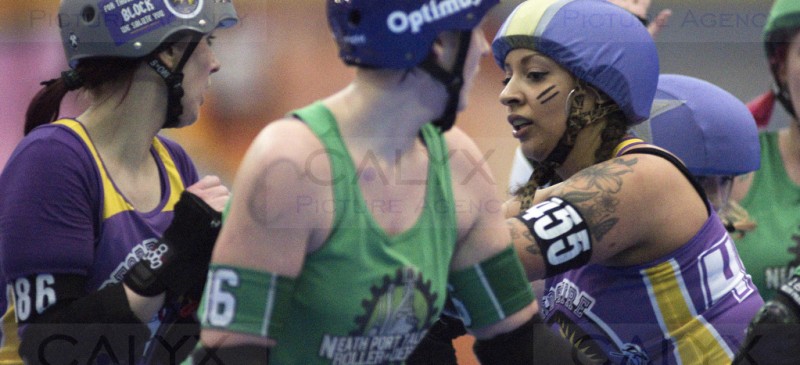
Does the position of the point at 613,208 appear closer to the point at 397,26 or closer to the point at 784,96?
the point at 397,26

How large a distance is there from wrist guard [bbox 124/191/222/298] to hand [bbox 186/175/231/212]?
0.05 feet

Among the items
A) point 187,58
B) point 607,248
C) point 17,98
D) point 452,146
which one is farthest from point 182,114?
point 17,98

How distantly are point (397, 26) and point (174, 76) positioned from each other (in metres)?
1.11

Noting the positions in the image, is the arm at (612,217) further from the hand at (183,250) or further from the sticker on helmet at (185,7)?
the sticker on helmet at (185,7)

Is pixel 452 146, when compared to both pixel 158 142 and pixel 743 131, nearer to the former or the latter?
pixel 158 142

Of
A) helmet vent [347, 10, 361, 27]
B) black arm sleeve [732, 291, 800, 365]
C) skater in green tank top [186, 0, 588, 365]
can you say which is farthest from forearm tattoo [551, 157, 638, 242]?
helmet vent [347, 10, 361, 27]

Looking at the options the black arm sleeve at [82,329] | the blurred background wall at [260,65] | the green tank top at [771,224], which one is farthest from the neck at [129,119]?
the blurred background wall at [260,65]

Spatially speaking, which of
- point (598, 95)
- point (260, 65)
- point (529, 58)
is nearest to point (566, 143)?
point (598, 95)

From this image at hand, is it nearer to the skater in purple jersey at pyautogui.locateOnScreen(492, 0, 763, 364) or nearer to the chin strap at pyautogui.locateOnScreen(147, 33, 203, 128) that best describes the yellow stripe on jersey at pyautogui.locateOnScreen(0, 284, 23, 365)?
the chin strap at pyautogui.locateOnScreen(147, 33, 203, 128)

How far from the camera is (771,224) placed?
12.7 feet

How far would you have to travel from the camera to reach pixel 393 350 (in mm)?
1848

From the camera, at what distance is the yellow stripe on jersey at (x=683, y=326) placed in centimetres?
265

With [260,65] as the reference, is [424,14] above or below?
above

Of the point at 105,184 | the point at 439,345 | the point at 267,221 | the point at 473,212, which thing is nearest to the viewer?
the point at 267,221
